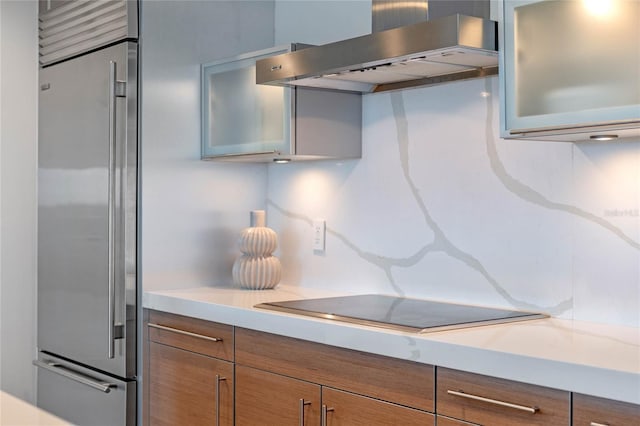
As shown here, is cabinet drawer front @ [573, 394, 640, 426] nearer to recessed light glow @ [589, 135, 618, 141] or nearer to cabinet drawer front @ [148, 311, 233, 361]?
recessed light glow @ [589, 135, 618, 141]

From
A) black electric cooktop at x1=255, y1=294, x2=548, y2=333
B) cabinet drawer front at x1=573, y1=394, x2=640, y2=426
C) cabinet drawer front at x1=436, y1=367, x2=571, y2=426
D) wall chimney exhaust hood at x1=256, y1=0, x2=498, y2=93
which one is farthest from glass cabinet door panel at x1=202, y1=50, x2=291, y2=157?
cabinet drawer front at x1=573, y1=394, x2=640, y2=426

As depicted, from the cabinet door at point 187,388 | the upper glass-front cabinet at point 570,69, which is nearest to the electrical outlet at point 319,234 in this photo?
the cabinet door at point 187,388

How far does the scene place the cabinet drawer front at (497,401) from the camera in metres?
1.85

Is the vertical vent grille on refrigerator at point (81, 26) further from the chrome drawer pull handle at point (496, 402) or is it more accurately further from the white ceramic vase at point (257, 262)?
the chrome drawer pull handle at point (496, 402)

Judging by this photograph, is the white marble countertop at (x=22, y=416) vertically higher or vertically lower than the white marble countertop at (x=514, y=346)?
lower

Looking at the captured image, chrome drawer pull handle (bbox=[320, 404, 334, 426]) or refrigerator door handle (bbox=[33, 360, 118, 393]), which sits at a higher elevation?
chrome drawer pull handle (bbox=[320, 404, 334, 426])

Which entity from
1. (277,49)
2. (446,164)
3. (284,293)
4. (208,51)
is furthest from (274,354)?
(208,51)

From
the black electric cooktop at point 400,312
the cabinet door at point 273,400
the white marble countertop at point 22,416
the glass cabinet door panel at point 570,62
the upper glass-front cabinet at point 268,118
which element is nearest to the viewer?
the white marble countertop at point 22,416

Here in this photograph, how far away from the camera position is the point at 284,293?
324cm

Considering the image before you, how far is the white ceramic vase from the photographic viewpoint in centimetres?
329

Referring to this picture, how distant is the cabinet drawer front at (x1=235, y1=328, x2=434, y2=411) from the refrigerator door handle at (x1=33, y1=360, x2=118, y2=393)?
0.79 m

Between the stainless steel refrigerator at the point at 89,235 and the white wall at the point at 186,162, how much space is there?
0.23ft

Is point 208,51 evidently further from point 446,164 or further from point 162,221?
point 446,164

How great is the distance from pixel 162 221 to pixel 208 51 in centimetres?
73
